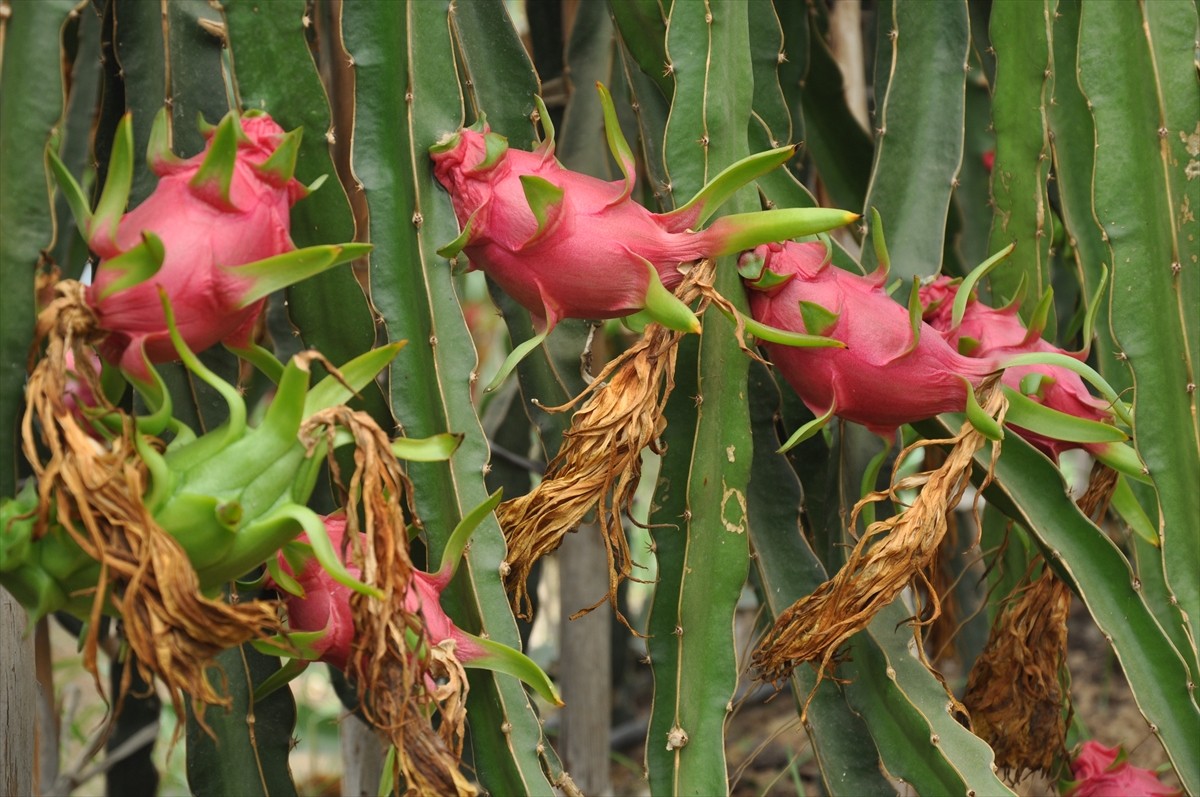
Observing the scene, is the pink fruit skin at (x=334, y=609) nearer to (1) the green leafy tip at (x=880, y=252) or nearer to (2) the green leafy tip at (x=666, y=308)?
(2) the green leafy tip at (x=666, y=308)

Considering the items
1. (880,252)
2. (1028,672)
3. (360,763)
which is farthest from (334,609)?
(360,763)

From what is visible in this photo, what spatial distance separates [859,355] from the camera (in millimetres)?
877

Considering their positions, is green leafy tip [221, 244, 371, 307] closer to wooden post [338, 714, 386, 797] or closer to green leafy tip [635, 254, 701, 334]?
green leafy tip [635, 254, 701, 334]

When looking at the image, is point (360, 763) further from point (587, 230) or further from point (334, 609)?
point (587, 230)

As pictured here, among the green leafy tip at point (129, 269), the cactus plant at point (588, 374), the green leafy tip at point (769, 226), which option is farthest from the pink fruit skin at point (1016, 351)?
the green leafy tip at point (129, 269)

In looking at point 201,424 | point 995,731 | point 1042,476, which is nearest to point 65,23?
point 201,424

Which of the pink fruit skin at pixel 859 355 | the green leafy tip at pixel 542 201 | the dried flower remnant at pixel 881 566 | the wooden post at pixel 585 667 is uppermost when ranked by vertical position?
the green leafy tip at pixel 542 201

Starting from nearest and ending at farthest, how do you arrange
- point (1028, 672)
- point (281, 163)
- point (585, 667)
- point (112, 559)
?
point (112, 559)
point (281, 163)
point (1028, 672)
point (585, 667)

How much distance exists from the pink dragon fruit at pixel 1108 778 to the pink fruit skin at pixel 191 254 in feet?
3.01

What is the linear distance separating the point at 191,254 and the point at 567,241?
244 mm

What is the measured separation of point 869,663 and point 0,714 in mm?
719

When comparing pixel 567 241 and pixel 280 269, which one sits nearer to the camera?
pixel 280 269

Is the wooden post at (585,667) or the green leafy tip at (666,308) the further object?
the wooden post at (585,667)

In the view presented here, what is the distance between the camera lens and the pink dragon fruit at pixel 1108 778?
44.9 inches
